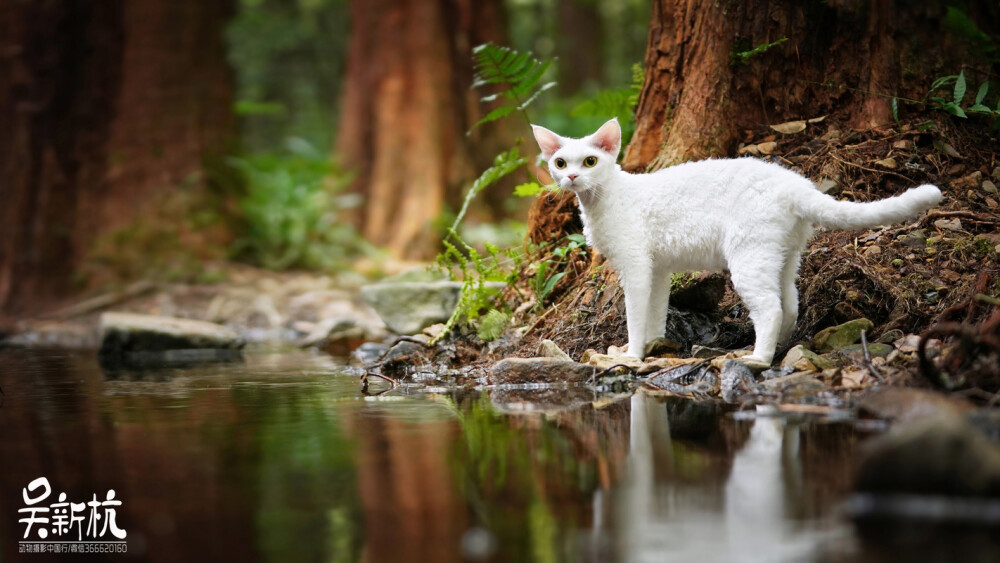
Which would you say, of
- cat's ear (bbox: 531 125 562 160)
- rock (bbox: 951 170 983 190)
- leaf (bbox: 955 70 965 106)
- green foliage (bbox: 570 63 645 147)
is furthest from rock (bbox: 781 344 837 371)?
green foliage (bbox: 570 63 645 147)

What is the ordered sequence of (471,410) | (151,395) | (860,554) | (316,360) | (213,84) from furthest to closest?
(213,84), (316,360), (151,395), (471,410), (860,554)

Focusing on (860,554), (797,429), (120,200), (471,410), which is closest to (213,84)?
(120,200)

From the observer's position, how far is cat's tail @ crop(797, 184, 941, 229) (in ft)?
11.6

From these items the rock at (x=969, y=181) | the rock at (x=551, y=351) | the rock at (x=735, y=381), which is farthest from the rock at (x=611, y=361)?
the rock at (x=969, y=181)

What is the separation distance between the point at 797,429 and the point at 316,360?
421cm

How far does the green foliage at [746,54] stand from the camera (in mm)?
5552

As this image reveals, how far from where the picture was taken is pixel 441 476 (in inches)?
105

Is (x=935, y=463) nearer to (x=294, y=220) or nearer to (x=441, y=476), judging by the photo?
(x=441, y=476)

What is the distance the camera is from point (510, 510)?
2.28 metres

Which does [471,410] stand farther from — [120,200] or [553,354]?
[120,200]

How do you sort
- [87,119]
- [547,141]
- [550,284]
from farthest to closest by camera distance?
[87,119] < [550,284] < [547,141]

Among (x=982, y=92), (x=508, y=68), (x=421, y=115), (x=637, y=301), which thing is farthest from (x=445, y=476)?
(x=421, y=115)

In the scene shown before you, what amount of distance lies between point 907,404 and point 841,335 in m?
1.44

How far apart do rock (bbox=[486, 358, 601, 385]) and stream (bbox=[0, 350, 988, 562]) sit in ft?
0.79
